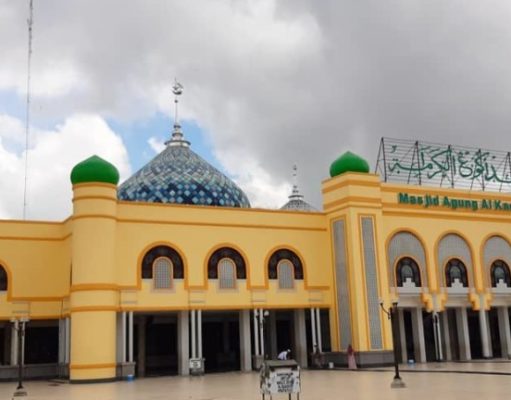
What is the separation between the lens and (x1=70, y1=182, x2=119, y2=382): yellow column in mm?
25984

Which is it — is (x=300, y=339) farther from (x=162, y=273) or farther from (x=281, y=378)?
(x=281, y=378)

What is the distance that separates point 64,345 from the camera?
29234 millimetres

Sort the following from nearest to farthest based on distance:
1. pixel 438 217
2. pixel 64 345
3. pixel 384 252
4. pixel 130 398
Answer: pixel 130 398 → pixel 64 345 → pixel 384 252 → pixel 438 217

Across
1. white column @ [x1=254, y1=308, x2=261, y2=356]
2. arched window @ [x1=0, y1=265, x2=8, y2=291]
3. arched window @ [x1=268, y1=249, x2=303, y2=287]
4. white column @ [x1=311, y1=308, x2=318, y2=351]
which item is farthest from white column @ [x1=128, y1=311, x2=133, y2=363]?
white column @ [x1=311, y1=308, x2=318, y2=351]

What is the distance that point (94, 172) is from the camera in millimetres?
27516

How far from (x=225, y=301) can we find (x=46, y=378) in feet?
26.6

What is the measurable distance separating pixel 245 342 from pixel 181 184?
9.51m

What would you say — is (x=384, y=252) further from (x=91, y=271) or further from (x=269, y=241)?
(x=91, y=271)

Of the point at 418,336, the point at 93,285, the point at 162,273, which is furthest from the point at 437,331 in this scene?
the point at 93,285

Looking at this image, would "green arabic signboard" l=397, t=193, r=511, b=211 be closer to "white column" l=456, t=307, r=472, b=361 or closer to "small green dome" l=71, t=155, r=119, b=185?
"white column" l=456, t=307, r=472, b=361

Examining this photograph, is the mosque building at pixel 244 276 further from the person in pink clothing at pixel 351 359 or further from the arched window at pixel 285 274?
the person in pink clothing at pixel 351 359

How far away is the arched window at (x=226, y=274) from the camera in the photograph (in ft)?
97.1

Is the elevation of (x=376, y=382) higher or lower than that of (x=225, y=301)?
lower

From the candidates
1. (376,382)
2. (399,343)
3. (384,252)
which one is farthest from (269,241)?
(376,382)
